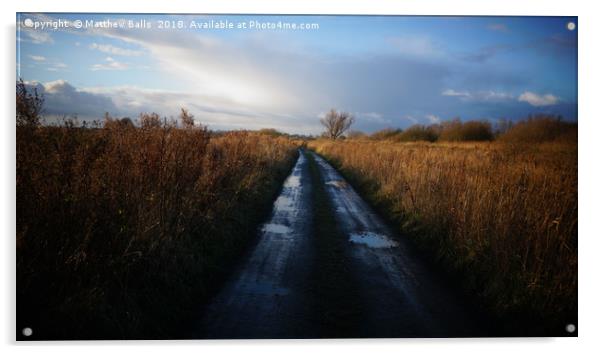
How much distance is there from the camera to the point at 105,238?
168 inches

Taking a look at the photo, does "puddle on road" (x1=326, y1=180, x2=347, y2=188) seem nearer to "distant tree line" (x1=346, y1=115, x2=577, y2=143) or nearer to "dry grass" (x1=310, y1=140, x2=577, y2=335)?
"dry grass" (x1=310, y1=140, x2=577, y2=335)

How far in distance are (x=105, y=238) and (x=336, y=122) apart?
4567 millimetres

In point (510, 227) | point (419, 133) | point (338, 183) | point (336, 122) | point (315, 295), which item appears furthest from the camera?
point (338, 183)

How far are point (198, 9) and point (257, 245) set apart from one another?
12.3ft

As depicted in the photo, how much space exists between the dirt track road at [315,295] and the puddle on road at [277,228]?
217mm

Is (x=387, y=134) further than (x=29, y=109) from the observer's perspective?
Yes

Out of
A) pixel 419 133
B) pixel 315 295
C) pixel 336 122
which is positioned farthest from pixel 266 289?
pixel 419 133

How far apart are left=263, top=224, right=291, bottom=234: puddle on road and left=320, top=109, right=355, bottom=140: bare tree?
204 cm

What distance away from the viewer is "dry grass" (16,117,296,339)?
388cm

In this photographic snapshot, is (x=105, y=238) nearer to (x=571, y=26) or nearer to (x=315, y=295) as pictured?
(x=315, y=295)

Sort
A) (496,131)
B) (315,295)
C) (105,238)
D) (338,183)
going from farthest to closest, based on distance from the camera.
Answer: (338,183) → (496,131) → (315,295) → (105,238)

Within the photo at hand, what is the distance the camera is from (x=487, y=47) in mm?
5453

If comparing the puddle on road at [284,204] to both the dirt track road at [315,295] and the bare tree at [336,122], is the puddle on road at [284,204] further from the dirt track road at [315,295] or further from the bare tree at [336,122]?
the bare tree at [336,122]
